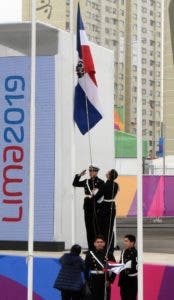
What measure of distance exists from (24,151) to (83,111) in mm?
1897

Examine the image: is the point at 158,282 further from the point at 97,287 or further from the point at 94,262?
the point at 94,262

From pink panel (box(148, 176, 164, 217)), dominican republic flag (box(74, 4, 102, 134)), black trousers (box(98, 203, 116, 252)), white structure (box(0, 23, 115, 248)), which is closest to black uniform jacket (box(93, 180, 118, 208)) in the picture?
black trousers (box(98, 203, 116, 252))

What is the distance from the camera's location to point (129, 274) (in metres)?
11.7

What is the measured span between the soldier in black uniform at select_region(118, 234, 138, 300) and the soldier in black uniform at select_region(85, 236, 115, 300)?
0.28 m

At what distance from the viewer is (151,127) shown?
135000 millimetres

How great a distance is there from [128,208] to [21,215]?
54.3ft

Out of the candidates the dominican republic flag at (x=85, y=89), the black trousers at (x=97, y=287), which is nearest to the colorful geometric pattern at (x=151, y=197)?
the dominican republic flag at (x=85, y=89)

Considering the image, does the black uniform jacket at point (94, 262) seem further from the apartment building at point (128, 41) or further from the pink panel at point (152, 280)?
the apartment building at point (128, 41)

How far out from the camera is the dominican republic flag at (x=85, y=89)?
13609mm

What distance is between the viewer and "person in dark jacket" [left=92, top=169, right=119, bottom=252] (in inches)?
547

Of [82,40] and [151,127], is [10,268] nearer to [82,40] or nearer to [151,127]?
[82,40]

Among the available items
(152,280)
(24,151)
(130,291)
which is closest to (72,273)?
(130,291)

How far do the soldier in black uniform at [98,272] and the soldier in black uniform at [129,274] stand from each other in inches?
10.8

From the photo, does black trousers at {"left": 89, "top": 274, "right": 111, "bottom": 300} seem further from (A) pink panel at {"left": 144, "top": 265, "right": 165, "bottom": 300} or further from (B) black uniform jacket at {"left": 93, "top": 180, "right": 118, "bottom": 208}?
(B) black uniform jacket at {"left": 93, "top": 180, "right": 118, "bottom": 208}
